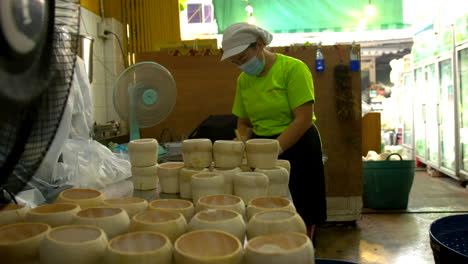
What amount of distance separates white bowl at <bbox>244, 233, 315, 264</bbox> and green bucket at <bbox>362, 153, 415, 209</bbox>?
3.88 metres

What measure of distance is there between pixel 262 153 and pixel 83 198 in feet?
1.96

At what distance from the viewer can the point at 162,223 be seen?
85cm

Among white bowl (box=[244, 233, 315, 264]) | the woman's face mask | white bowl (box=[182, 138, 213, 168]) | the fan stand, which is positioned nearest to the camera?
white bowl (box=[244, 233, 315, 264])

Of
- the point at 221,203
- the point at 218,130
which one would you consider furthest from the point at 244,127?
the point at 221,203

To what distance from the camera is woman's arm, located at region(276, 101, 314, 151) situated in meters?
1.99

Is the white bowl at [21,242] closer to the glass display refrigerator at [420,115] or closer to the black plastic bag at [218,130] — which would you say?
the black plastic bag at [218,130]

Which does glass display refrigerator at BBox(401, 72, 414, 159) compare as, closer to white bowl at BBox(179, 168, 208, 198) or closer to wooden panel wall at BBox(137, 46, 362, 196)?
wooden panel wall at BBox(137, 46, 362, 196)

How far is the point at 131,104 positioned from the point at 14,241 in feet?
5.91

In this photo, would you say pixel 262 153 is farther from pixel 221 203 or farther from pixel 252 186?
pixel 221 203

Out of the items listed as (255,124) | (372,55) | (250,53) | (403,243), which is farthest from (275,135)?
(372,55)

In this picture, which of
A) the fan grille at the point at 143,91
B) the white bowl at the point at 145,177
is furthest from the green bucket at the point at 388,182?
the white bowl at the point at 145,177

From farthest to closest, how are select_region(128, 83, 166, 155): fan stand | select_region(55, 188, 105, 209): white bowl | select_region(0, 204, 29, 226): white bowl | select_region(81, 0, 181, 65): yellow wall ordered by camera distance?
select_region(81, 0, 181, 65): yellow wall < select_region(128, 83, 166, 155): fan stand < select_region(55, 188, 105, 209): white bowl < select_region(0, 204, 29, 226): white bowl

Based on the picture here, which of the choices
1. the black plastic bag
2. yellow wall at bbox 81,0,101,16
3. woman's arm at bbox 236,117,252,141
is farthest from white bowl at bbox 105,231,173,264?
yellow wall at bbox 81,0,101,16

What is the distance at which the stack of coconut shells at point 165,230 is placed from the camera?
2.31ft
